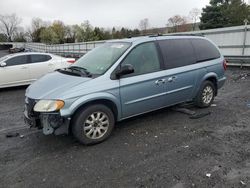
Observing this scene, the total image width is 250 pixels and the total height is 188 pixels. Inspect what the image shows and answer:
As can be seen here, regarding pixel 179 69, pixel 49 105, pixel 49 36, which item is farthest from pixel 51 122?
pixel 49 36

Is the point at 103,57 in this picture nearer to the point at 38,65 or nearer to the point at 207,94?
the point at 207,94

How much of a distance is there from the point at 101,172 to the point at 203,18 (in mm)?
35082

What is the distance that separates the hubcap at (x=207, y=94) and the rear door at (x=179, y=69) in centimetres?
45

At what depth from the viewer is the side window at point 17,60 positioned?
9.72 meters

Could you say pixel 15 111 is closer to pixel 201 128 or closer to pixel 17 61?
pixel 17 61

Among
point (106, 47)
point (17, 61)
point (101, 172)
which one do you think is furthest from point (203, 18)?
point (101, 172)

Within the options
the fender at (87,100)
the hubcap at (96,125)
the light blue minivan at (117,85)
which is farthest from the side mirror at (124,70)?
the hubcap at (96,125)

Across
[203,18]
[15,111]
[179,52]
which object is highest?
[203,18]

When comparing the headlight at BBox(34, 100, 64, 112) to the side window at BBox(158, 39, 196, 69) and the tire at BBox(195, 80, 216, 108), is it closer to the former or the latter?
the side window at BBox(158, 39, 196, 69)

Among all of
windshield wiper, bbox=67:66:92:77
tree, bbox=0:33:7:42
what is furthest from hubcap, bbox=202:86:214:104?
tree, bbox=0:33:7:42

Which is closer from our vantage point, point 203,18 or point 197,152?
point 197,152

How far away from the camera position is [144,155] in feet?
12.9

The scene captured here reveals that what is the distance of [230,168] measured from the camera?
137 inches

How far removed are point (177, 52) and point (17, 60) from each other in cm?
713
